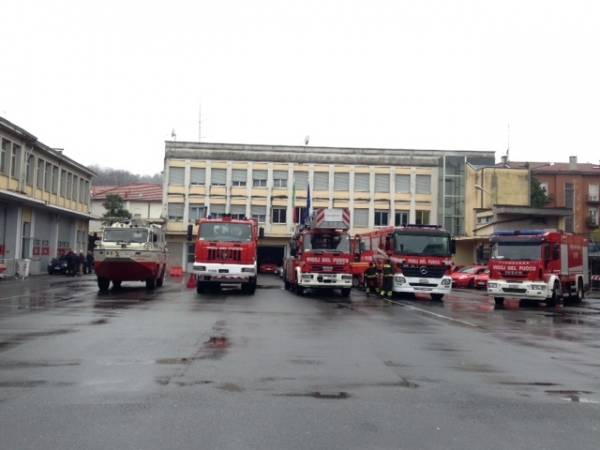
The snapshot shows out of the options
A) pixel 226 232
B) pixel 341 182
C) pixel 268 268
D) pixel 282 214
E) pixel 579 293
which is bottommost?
pixel 579 293

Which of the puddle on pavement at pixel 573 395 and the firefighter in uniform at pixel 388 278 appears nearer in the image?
the puddle on pavement at pixel 573 395

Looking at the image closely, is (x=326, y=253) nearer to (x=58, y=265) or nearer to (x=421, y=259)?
(x=421, y=259)

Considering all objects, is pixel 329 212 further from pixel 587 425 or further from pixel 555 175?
pixel 555 175

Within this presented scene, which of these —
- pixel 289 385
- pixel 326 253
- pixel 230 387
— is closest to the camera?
pixel 230 387

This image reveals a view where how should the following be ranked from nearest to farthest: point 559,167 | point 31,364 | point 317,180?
1. point 31,364
2. point 317,180
3. point 559,167

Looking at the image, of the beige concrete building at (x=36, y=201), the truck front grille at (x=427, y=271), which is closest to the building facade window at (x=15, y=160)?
the beige concrete building at (x=36, y=201)

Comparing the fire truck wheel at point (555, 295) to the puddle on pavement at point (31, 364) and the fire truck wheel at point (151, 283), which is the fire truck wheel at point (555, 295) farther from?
the puddle on pavement at point (31, 364)

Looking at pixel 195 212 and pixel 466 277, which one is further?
pixel 195 212

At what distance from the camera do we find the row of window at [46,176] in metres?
39.5

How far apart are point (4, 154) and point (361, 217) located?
117ft

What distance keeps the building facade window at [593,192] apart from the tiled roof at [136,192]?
50.2 meters

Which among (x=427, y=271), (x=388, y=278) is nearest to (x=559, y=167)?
(x=427, y=271)

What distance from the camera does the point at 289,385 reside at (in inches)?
308

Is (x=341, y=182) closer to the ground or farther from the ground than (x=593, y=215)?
farther from the ground
